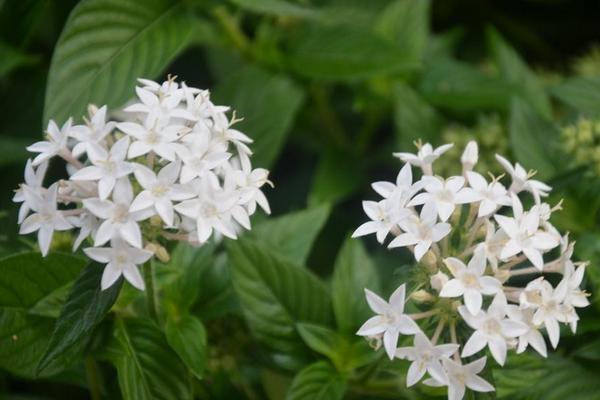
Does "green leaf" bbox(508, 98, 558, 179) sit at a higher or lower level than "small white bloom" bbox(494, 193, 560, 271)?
lower

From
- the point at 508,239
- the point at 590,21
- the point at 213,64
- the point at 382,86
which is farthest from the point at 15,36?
the point at 590,21

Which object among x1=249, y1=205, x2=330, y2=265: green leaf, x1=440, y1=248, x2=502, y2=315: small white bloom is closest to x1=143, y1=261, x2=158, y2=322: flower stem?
x1=249, y1=205, x2=330, y2=265: green leaf


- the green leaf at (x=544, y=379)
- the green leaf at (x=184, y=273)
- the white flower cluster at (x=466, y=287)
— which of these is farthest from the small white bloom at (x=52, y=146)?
the green leaf at (x=544, y=379)

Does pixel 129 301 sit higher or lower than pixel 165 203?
lower

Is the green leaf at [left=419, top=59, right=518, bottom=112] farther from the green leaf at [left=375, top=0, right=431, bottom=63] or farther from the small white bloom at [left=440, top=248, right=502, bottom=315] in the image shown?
the small white bloom at [left=440, top=248, right=502, bottom=315]

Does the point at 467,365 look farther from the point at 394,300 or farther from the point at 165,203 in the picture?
the point at 165,203

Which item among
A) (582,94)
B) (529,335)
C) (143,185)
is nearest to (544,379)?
(529,335)

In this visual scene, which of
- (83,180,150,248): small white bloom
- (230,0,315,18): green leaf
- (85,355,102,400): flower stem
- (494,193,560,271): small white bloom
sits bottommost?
(85,355,102,400): flower stem

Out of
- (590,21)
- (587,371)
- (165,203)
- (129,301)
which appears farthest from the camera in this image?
(590,21)
